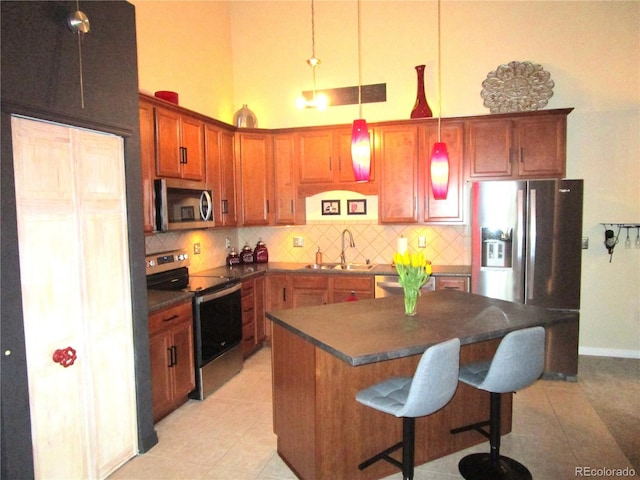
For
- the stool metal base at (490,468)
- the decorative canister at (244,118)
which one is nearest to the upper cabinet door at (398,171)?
the decorative canister at (244,118)

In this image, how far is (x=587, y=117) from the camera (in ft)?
14.4

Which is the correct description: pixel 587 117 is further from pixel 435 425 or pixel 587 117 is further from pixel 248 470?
pixel 248 470

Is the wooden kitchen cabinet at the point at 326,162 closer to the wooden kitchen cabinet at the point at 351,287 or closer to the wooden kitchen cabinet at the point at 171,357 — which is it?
the wooden kitchen cabinet at the point at 351,287

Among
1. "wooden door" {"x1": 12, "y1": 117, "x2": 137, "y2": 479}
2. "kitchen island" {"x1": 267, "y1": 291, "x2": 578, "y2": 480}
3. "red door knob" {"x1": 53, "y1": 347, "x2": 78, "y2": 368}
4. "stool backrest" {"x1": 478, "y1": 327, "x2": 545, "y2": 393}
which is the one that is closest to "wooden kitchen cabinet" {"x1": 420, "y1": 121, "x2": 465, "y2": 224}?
"kitchen island" {"x1": 267, "y1": 291, "x2": 578, "y2": 480}

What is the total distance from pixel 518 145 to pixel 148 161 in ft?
11.1

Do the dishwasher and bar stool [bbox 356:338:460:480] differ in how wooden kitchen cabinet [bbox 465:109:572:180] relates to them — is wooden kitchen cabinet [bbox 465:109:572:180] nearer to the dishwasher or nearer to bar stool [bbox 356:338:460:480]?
the dishwasher

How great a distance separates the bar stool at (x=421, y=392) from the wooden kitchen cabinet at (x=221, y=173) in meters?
2.82

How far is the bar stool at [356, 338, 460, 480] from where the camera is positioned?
1.89 m

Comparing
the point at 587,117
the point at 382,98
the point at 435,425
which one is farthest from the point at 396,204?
the point at 435,425

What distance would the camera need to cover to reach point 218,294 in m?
3.74

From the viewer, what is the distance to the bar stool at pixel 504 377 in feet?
6.97

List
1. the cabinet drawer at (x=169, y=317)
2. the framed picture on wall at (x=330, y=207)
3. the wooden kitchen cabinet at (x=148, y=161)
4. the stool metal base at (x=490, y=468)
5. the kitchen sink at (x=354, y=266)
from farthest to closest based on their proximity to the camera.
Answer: the framed picture on wall at (x=330, y=207), the kitchen sink at (x=354, y=266), the wooden kitchen cabinet at (x=148, y=161), the cabinet drawer at (x=169, y=317), the stool metal base at (x=490, y=468)

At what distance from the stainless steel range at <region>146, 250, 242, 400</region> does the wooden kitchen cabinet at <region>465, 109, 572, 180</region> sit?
2.69 m

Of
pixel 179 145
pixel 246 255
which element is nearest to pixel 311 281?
pixel 246 255
